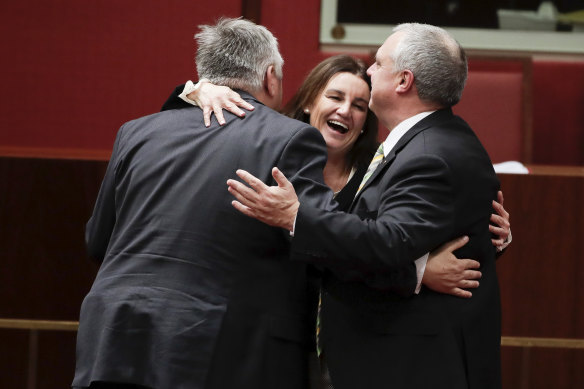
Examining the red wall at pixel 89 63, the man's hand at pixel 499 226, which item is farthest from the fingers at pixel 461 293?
the red wall at pixel 89 63

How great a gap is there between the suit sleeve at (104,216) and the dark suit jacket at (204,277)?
0.10 metres

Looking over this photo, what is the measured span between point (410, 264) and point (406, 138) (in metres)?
0.26

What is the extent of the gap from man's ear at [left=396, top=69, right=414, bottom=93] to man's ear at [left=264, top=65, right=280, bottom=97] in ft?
0.87

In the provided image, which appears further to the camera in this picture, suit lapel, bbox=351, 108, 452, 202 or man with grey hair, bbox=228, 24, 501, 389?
suit lapel, bbox=351, 108, 452, 202

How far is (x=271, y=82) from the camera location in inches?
71.4

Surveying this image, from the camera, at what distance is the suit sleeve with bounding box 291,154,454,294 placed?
1.54m

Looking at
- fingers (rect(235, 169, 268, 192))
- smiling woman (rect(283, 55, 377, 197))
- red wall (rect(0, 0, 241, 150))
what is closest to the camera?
fingers (rect(235, 169, 268, 192))

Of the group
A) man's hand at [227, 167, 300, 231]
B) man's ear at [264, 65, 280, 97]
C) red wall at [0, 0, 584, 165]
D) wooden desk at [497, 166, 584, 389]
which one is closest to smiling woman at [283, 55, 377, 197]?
wooden desk at [497, 166, 584, 389]

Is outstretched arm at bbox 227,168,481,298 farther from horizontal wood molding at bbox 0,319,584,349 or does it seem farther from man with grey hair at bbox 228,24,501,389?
horizontal wood molding at bbox 0,319,584,349

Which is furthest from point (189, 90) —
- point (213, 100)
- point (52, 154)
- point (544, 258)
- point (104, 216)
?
point (544, 258)

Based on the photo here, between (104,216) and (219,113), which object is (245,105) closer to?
(219,113)

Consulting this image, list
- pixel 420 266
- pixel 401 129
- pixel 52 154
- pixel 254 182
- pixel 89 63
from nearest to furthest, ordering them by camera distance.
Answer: pixel 254 182, pixel 420 266, pixel 401 129, pixel 52 154, pixel 89 63

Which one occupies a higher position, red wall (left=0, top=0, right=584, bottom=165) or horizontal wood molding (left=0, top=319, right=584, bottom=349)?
red wall (left=0, top=0, right=584, bottom=165)

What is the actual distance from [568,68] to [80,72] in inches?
82.8
